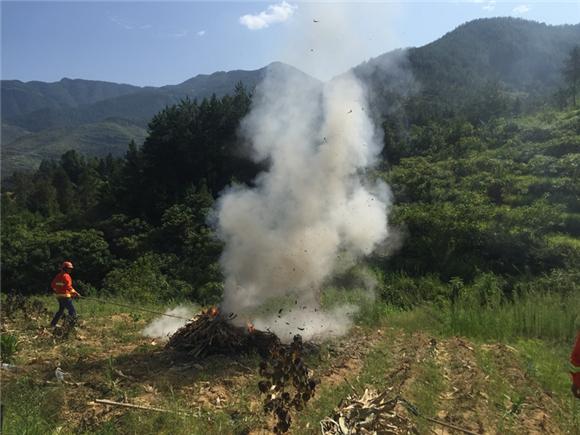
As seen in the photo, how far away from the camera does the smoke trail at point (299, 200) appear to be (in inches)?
365

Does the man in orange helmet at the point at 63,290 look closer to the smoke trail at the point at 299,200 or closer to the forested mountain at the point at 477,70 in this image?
the smoke trail at the point at 299,200

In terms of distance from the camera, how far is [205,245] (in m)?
24.8

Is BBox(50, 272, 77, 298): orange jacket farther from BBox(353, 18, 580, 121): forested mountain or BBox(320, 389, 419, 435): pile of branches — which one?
BBox(353, 18, 580, 121): forested mountain

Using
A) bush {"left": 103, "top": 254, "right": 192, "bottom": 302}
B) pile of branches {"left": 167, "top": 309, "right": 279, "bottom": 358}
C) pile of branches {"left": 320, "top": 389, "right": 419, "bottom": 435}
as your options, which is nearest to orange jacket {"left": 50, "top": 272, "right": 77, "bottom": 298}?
pile of branches {"left": 167, "top": 309, "right": 279, "bottom": 358}

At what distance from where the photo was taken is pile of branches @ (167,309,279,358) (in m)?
8.29

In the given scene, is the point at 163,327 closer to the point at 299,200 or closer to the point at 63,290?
the point at 63,290

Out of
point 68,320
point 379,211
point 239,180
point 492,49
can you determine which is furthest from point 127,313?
point 492,49

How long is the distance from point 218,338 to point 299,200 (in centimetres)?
318

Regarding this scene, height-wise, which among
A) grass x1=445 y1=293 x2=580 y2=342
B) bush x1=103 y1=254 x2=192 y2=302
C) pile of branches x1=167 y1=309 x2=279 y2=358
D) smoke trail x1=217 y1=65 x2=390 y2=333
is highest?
smoke trail x1=217 y1=65 x2=390 y2=333

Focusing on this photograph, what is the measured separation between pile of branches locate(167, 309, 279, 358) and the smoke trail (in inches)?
16.3

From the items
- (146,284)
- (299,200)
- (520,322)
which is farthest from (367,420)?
(146,284)

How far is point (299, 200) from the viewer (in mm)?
9875

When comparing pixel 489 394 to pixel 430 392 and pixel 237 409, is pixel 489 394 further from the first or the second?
pixel 237 409

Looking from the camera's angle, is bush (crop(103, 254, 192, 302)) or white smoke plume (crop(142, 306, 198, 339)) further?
bush (crop(103, 254, 192, 302))
